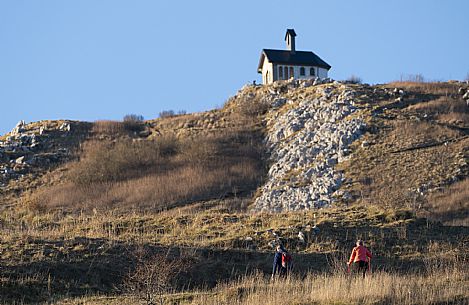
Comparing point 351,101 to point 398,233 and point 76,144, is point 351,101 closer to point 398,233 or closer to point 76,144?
point 76,144

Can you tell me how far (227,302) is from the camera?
16.1 meters

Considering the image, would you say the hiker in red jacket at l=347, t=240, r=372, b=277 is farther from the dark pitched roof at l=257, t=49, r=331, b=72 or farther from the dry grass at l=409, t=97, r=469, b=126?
the dark pitched roof at l=257, t=49, r=331, b=72

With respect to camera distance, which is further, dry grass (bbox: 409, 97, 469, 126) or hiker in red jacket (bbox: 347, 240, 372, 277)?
dry grass (bbox: 409, 97, 469, 126)

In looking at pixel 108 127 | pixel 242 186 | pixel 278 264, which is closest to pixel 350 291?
pixel 278 264

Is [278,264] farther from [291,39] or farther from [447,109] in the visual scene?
[291,39]

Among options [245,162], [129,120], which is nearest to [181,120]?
[129,120]

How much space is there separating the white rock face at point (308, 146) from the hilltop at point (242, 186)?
0.14 meters

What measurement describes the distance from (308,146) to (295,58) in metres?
27.5

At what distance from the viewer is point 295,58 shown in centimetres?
7775

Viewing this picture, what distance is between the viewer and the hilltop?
22.4 meters

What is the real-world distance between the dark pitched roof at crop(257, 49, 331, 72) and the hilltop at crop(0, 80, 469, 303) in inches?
273

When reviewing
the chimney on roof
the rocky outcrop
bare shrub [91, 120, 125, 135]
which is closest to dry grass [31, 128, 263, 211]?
the rocky outcrop

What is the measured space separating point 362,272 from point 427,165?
87.5 feet

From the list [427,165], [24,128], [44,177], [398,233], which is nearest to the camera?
[398,233]
